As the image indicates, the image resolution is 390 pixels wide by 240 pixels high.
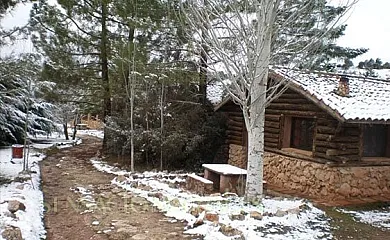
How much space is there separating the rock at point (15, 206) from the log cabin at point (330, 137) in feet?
19.6

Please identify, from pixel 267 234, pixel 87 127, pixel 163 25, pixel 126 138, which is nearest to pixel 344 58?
pixel 163 25

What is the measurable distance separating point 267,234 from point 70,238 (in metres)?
3.24

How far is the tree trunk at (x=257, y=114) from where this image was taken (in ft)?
25.4

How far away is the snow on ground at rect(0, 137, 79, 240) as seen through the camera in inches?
258

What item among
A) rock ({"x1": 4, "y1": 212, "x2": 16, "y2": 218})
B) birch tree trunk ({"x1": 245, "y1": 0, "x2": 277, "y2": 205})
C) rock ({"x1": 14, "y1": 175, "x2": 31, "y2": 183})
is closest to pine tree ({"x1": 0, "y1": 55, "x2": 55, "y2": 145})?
rock ({"x1": 14, "y1": 175, "x2": 31, "y2": 183})

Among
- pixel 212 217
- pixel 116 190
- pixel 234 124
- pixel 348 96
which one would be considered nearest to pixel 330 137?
pixel 348 96

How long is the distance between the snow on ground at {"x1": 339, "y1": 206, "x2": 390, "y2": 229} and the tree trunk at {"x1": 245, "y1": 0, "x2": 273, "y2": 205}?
2.26 m

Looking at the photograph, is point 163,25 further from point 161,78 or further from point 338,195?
point 338,195

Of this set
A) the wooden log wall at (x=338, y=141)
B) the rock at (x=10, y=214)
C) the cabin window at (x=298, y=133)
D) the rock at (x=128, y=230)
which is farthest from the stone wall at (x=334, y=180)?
the rock at (x=10, y=214)

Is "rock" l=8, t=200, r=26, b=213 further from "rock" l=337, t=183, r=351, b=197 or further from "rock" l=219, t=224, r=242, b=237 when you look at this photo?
"rock" l=337, t=183, r=351, b=197

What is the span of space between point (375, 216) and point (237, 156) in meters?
6.55

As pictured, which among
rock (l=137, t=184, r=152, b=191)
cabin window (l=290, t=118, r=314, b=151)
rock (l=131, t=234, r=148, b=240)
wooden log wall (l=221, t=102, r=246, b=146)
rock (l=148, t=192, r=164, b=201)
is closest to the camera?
rock (l=131, t=234, r=148, b=240)

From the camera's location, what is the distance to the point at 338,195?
33.3 ft

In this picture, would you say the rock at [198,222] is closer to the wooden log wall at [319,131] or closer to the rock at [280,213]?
the rock at [280,213]
